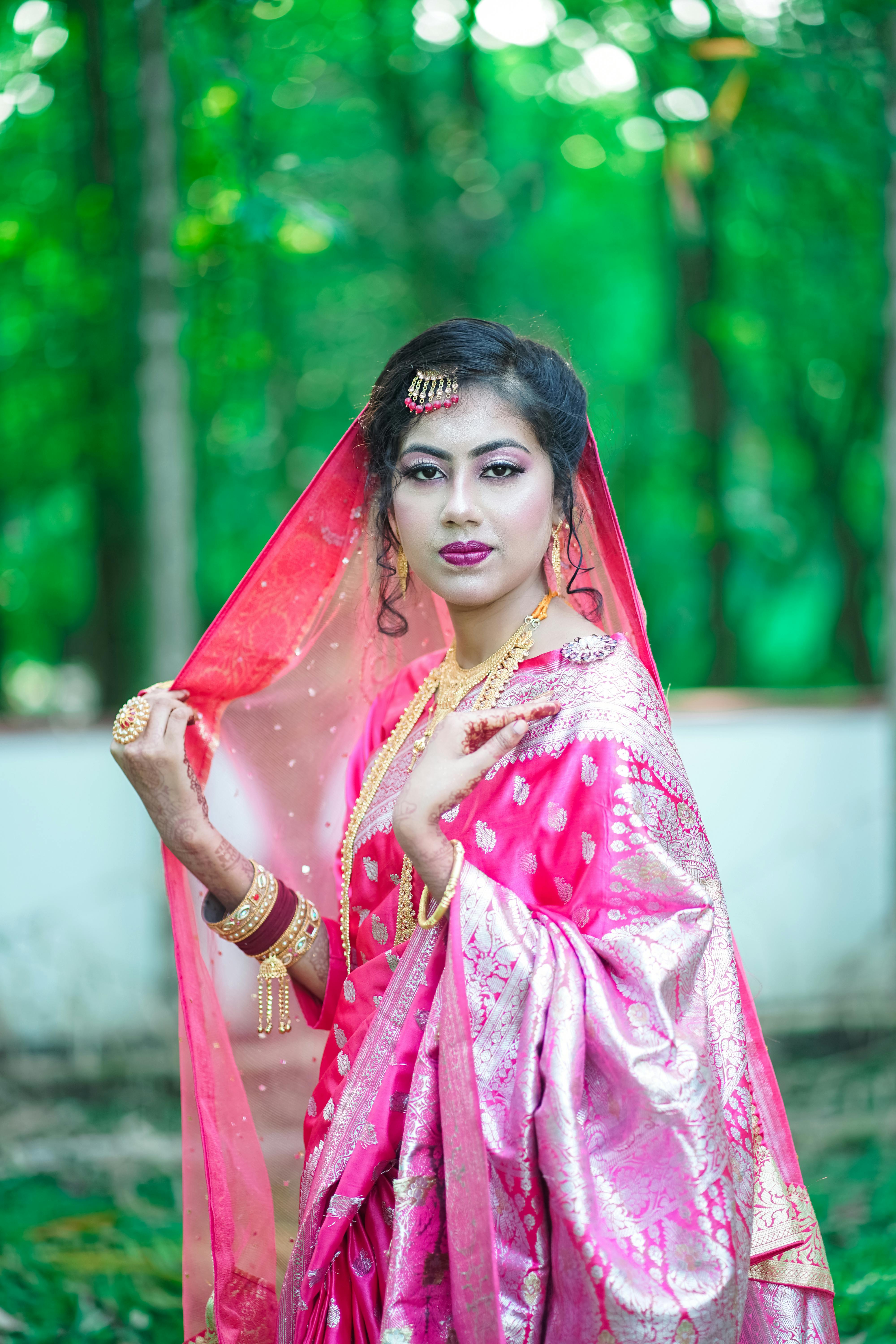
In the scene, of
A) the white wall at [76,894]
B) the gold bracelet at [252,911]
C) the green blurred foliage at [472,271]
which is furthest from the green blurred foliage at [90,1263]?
the green blurred foliage at [472,271]

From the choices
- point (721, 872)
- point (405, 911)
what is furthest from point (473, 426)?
point (721, 872)

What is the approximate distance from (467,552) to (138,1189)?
109 inches

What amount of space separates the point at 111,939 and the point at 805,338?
549 centimetres

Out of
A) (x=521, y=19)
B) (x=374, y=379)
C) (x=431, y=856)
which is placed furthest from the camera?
(x=521, y=19)

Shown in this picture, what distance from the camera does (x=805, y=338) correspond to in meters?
7.09

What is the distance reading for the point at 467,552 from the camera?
5.60ft

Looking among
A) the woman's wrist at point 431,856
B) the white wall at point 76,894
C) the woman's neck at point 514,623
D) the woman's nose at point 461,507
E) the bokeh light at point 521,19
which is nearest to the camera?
the woman's wrist at point 431,856

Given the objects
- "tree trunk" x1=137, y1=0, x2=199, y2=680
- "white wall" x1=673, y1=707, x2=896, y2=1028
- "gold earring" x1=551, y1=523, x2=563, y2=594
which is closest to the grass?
"white wall" x1=673, y1=707, x2=896, y2=1028

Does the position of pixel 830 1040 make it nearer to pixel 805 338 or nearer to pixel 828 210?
pixel 828 210

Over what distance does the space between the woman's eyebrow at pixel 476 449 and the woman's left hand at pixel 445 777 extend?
406 millimetres

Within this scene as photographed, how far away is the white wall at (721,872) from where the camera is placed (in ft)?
13.8

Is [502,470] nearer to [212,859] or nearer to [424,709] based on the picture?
[424,709]

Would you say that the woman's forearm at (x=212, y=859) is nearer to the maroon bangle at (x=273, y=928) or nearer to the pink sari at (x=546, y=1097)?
the maroon bangle at (x=273, y=928)

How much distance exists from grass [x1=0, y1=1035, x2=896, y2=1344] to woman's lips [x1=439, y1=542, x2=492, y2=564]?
2.10 m
